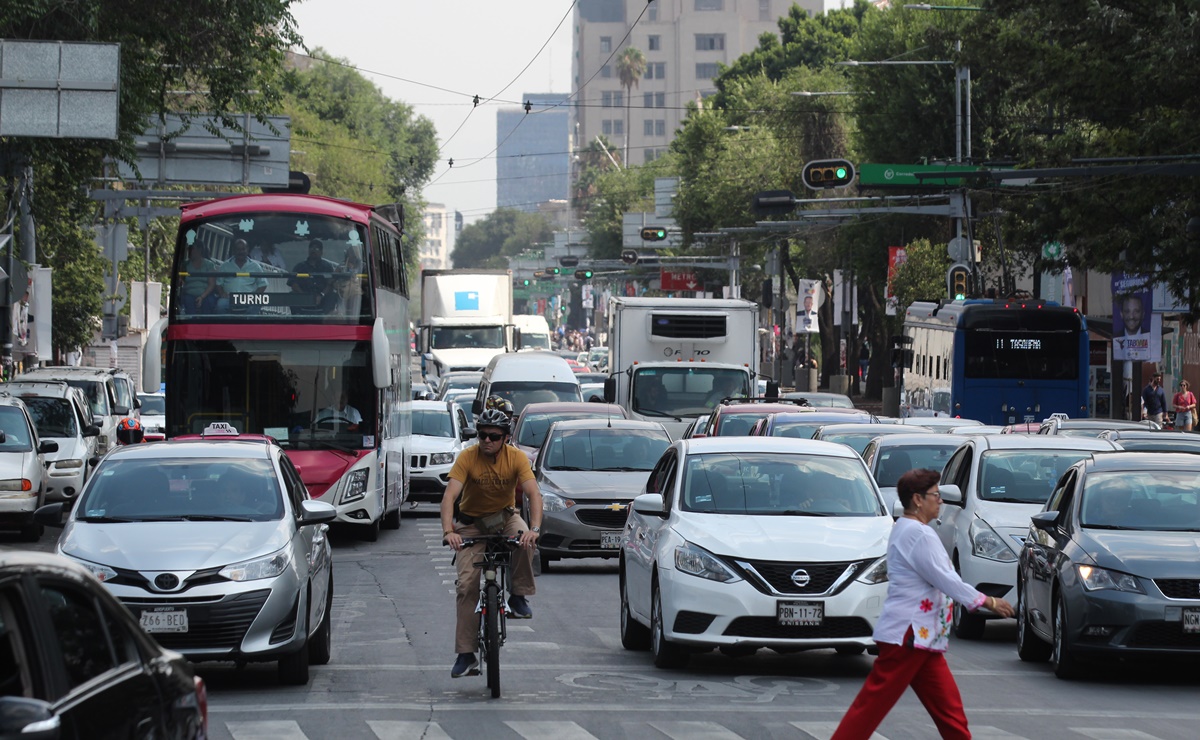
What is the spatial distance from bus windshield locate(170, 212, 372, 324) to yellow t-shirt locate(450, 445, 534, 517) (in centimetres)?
1172

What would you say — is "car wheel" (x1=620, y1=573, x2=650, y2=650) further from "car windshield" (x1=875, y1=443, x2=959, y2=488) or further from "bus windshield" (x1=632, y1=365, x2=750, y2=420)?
"bus windshield" (x1=632, y1=365, x2=750, y2=420)

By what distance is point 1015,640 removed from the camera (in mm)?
16062

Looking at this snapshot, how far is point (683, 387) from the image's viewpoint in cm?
3522

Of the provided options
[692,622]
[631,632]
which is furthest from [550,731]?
[631,632]

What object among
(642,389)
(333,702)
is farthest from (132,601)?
(642,389)

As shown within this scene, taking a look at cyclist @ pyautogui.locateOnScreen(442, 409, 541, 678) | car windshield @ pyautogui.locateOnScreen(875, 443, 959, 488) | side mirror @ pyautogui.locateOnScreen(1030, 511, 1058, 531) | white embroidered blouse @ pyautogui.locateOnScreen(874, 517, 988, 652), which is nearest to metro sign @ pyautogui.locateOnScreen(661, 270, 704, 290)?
car windshield @ pyautogui.locateOnScreen(875, 443, 959, 488)

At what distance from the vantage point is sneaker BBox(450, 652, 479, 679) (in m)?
12.0

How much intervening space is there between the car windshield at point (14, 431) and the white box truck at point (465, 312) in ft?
99.7

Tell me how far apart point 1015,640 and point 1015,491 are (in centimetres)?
130

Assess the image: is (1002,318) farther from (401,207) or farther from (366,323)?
(366,323)

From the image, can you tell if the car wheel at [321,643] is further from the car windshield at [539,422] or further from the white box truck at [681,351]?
the white box truck at [681,351]

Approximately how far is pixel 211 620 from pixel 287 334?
1206 centimetres

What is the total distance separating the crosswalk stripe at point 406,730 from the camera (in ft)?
34.1

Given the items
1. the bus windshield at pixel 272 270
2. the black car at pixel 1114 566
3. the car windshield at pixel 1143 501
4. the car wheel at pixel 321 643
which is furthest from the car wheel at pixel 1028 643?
the bus windshield at pixel 272 270
